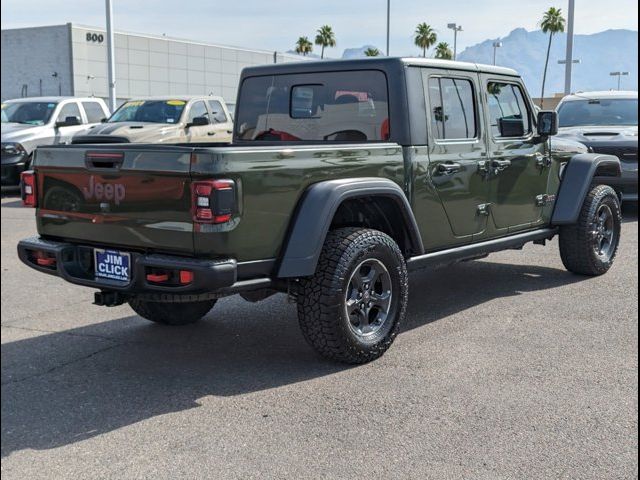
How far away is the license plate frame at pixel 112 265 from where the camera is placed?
14.0 feet

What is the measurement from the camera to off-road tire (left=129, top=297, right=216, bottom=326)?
18.2 ft

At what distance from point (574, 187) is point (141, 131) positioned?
8842mm

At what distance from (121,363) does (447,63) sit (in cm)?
308

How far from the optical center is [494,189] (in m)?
5.86

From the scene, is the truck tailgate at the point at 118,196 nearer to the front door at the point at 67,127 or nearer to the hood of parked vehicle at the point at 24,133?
the hood of parked vehicle at the point at 24,133

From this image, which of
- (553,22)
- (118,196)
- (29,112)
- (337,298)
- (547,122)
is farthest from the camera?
(553,22)

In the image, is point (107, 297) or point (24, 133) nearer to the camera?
point (107, 297)

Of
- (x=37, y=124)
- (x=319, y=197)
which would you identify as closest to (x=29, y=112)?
(x=37, y=124)

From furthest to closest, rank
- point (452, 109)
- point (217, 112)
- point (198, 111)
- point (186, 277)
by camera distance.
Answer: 1. point (217, 112)
2. point (198, 111)
3. point (452, 109)
4. point (186, 277)

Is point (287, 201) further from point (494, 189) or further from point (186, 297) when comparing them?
point (494, 189)

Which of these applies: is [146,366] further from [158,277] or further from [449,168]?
[449,168]

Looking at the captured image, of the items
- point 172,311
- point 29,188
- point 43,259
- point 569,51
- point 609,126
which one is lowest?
point 172,311

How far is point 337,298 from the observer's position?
14.5 ft

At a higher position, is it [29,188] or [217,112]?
[217,112]
